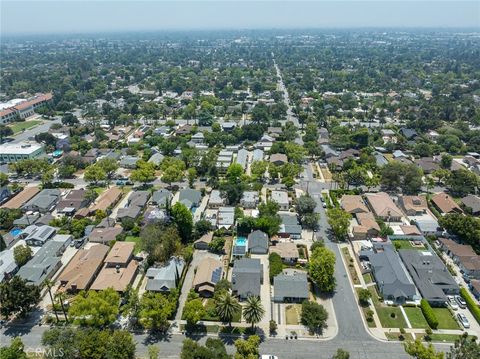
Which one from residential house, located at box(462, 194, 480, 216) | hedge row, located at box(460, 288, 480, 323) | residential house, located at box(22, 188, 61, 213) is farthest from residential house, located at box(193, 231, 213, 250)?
residential house, located at box(462, 194, 480, 216)

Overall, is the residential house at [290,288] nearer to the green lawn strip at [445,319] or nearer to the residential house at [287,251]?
the residential house at [287,251]

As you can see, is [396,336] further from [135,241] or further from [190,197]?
[190,197]

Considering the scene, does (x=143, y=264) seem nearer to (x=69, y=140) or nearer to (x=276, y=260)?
(x=276, y=260)

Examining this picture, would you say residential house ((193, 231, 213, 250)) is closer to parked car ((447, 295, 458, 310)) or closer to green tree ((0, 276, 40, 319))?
green tree ((0, 276, 40, 319))

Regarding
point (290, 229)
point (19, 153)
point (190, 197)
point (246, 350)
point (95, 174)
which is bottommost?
point (19, 153)

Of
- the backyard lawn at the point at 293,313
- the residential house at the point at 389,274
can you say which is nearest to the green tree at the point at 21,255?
the backyard lawn at the point at 293,313

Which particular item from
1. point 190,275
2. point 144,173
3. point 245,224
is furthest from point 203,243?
point 144,173
